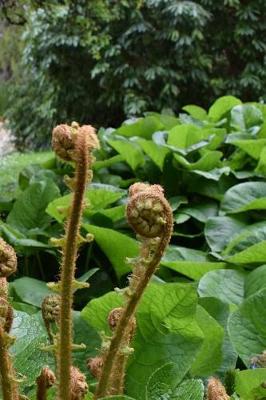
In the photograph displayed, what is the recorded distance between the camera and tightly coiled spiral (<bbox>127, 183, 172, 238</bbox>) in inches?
25.7

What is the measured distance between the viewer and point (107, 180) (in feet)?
8.10

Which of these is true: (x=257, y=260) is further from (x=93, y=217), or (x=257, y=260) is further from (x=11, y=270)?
(x=11, y=270)

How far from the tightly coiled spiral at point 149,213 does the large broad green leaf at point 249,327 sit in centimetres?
35

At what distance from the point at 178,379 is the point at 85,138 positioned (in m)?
0.39

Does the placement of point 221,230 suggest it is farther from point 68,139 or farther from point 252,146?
point 68,139

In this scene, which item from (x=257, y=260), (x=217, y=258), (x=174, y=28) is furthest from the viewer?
(x=174, y=28)

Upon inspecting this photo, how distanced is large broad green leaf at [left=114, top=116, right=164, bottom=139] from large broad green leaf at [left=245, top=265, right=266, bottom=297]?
5.73ft

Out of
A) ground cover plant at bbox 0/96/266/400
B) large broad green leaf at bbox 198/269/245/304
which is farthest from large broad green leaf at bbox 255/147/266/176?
large broad green leaf at bbox 198/269/245/304

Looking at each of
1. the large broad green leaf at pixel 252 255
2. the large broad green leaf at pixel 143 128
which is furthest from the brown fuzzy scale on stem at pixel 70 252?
the large broad green leaf at pixel 143 128

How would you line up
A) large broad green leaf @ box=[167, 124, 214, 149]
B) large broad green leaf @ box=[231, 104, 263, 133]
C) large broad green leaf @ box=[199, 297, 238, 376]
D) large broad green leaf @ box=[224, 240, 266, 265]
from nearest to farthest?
large broad green leaf @ box=[199, 297, 238, 376]
large broad green leaf @ box=[224, 240, 266, 265]
large broad green leaf @ box=[167, 124, 214, 149]
large broad green leaf @ box=[231, 104, 263, 133]

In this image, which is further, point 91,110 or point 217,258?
point 91,110

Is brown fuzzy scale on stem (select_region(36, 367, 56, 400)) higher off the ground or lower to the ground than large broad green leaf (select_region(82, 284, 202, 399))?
higher

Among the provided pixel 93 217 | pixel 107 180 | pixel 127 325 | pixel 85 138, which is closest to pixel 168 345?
pixel 127 325

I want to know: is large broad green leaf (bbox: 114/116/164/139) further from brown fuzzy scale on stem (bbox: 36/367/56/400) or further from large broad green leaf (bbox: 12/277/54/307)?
brown fuzzy scale on stem (bbox: 36/367/56/400)
